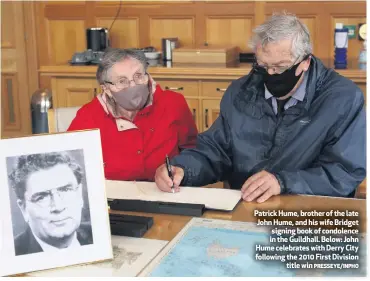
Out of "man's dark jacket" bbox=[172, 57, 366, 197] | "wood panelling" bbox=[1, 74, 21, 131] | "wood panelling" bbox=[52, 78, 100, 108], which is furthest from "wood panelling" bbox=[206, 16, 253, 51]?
"man's dark jacket" bbox=[172, 57, 366, 197]

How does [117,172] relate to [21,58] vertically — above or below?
Answer: below

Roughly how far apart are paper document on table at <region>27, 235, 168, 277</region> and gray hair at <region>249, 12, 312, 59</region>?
2.65ft

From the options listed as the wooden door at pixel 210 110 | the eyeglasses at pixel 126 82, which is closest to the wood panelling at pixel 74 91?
the wooden door at pixel 210 110

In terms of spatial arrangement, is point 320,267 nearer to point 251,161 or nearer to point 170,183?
point 170,183

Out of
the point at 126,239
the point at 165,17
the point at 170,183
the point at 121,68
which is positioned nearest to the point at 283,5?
the point at 165,17

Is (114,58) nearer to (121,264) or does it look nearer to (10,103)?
(121,264)

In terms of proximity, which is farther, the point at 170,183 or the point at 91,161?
the point at 170,183

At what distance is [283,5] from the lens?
153 inches

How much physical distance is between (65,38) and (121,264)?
138 inches

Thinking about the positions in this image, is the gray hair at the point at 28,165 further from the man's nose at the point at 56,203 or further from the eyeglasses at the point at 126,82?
the eyeglasses at the point at 126,82

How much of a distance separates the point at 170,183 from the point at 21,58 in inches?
128

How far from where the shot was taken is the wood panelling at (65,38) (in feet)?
14.5

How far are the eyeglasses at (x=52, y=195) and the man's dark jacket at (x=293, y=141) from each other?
2.13 ft

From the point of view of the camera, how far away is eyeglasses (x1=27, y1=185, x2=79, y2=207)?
1.20 metres
